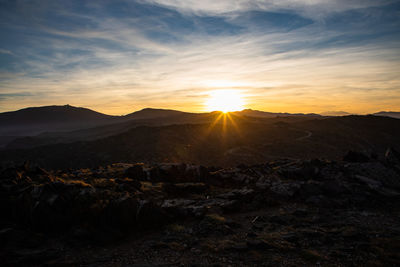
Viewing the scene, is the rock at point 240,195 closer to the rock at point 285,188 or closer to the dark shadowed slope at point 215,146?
the rock at point 285,188

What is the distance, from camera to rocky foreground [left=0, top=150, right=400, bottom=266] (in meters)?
8.87

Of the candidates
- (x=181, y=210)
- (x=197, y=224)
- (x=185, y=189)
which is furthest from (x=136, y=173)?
(x=197, y=224)

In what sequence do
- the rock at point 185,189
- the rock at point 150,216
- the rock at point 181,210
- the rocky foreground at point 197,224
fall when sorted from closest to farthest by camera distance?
the rocky foreground at point 197,224 → the rock at point 150,216 → the rock at point 181,210 → the rock at point 185,189

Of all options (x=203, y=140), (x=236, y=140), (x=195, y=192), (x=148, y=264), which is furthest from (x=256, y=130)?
(x=148, y=264)

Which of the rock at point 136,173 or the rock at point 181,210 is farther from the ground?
the rock at point 136,173

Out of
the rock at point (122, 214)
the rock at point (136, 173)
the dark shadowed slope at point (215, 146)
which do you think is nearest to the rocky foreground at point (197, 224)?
the rock at point (122, 214)

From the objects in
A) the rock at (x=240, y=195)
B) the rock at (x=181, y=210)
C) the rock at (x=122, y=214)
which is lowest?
the rock at (x=240, y=195)

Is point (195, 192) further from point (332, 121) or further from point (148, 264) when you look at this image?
point (332, 121)

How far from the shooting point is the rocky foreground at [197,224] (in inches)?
349

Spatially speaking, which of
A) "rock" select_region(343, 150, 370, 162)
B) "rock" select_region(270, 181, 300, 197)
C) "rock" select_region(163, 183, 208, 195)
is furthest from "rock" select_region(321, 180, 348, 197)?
"rock" select_region(343, 150, 370, 162)

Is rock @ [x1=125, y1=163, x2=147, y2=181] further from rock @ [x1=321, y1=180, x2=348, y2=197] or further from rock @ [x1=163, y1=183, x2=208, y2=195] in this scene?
rock @ [x1=321, y1=180, x2=348, y2=197]

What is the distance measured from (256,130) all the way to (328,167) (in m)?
48.1

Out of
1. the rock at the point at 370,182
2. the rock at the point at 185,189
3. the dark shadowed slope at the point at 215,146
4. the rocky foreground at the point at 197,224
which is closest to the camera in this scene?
the rocky foreground at the point at 197,224

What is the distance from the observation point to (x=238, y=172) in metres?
22.3
